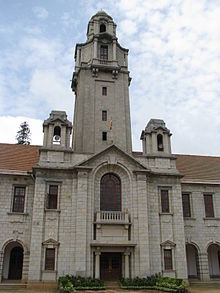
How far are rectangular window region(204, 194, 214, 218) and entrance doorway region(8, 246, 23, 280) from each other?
1663cm

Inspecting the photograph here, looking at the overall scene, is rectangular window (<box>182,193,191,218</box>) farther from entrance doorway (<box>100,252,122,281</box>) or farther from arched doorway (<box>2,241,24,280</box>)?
arched doorway (<box>2,241,24,280</box>)

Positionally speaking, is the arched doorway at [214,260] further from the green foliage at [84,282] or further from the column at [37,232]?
the column at [37,232]

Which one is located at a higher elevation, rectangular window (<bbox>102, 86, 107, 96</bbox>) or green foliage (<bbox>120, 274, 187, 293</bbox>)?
rectangular window (<bbox>102, 86, 107, 96</bbox>)

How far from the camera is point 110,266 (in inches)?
947

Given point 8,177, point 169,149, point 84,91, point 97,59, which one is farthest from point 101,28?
point 8,177

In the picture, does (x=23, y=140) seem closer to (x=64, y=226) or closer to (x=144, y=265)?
(x=64, y=226)

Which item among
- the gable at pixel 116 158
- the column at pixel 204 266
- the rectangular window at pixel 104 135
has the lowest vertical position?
the column at pixel 204 266

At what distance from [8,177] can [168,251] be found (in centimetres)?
1427

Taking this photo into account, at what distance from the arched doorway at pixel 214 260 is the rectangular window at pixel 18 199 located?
17564 millimetres

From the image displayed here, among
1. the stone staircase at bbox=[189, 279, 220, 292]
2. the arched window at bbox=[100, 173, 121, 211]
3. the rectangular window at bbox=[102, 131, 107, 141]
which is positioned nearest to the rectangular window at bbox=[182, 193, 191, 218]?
the stone staircase at bbox=[189, 279, 220, 292]

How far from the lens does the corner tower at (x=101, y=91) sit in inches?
1157

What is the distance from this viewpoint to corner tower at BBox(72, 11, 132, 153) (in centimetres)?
2939

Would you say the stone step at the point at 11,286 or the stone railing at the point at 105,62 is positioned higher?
the stone railing at the point at 105,62

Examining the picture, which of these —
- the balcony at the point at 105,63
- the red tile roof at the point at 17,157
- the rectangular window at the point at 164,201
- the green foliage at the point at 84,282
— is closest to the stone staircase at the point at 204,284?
the rectangular window at the point at 164,201
